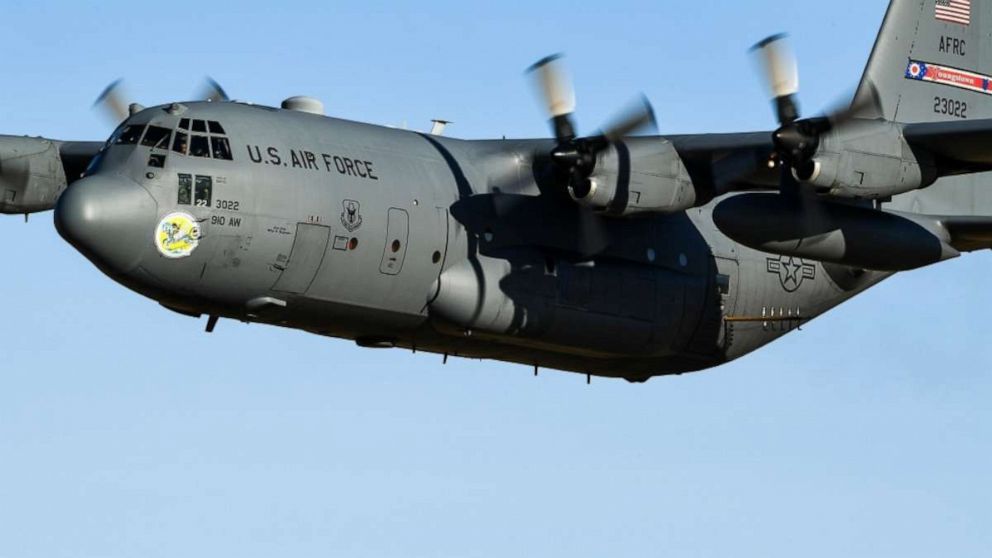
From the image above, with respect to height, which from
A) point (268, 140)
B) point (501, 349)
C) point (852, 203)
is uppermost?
point (268, 140)

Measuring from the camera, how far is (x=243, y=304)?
23703mm

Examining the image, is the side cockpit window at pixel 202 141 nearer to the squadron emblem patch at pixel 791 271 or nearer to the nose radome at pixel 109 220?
the nose radome at pixel 109 220

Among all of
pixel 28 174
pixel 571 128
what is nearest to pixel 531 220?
pixel 571 128

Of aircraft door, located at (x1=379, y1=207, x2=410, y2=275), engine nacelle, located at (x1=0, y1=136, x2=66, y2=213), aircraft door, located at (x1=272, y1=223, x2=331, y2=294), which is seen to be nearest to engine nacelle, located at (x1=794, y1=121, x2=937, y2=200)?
aircraft door, located at (x1=379, y1=207, x2=410, y2=275)

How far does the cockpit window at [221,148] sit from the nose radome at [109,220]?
115 cm

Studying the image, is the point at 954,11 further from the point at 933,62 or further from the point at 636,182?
the point at 636,182

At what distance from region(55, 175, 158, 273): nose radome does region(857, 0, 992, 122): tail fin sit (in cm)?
1138

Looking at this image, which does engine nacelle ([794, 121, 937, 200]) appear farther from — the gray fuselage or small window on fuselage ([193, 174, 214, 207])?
small window on fuselage ([193, 174, 214, 207])

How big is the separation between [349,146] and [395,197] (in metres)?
0.98

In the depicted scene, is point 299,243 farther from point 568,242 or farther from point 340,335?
point 568,242

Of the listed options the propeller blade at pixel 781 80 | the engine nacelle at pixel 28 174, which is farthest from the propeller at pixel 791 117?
the engine nacelle at pixel 28 174

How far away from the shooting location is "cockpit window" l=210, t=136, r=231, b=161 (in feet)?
76.9

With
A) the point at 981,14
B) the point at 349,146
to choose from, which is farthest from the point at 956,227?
the point at 349,146

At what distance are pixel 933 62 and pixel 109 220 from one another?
13.6 m
